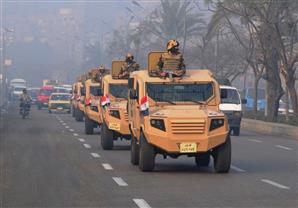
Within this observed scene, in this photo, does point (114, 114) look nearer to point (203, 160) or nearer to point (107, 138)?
point (107, 138)

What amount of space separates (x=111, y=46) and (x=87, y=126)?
223ft

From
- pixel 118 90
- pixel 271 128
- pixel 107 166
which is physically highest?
pixel 118 90

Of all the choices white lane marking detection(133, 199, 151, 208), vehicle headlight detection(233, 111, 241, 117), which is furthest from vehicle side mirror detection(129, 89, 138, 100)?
vehicle headlight detection(233, 111, 241, 117)

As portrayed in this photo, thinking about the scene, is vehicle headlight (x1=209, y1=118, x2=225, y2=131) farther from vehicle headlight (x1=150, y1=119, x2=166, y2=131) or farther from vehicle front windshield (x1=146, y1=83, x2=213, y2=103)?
vehicle front windshield (x1=146, y1=83, x2=213, y2=103)

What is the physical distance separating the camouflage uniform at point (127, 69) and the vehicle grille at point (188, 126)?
10.5 metres

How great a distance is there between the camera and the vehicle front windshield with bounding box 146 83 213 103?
21797mm

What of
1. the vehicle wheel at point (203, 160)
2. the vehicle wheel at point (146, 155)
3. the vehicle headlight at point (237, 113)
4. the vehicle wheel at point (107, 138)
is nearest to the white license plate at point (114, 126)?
the vehicle wheel at point (107, 138)

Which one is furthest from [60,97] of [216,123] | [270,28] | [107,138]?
[216,123]

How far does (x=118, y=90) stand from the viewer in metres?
30.9

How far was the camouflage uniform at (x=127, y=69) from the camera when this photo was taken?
3064 cm

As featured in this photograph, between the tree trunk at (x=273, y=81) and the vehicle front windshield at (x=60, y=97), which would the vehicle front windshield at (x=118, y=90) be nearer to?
the tree trunk at (x=273, y=81)

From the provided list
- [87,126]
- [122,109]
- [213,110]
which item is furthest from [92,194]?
[87,126]

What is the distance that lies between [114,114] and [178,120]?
818cm

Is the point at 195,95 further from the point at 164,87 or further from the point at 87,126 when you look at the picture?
the point at 87,126
